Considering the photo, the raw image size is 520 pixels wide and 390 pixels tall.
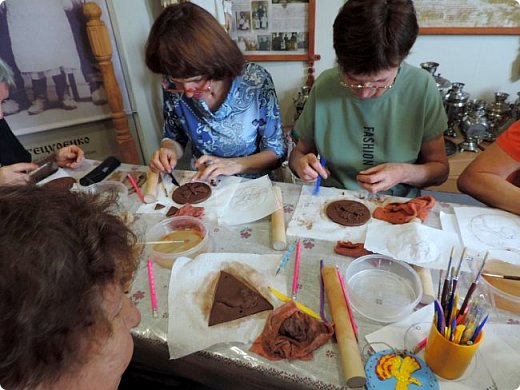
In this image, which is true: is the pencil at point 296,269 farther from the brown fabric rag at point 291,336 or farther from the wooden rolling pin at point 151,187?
the wooden rolling pin at point 151,187

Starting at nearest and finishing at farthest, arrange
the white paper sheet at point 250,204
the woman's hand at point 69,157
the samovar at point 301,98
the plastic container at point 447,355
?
the plastic container at point 447,355
the white paper sheet at point 250,204
the woman's hand at point 69,157
the samovar at point 301,98

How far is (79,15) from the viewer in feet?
8.27

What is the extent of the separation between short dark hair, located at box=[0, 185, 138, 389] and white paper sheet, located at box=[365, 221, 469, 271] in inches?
31.9

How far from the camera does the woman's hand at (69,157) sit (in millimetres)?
1730

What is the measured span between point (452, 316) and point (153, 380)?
956 mm

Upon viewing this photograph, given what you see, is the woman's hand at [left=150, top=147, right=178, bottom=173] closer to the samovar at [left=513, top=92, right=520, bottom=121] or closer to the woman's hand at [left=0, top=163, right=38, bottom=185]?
the woman's hand at [left=0, top=163, right=38, bottom=185]

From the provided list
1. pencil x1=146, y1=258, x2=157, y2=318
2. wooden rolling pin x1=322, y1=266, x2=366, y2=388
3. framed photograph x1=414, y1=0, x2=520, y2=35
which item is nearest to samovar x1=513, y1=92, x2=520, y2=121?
framed photograph x1=414, y1=0, x2=520, y2=35

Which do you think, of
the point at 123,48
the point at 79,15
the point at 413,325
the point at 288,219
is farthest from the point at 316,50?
the point at 413,325

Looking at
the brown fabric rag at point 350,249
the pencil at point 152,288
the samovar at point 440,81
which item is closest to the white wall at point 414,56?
the samovar at point 440,81

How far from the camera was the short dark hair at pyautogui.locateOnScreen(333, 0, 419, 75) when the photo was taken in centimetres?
119

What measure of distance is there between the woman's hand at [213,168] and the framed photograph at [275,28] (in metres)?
1.64

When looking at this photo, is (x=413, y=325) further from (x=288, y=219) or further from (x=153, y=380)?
(x=153, y=380)

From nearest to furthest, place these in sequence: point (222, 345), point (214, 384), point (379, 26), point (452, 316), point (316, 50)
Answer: point (452, 316) < point (222, 345) < point (214, 384) < point (379, 26) < point (316, 50)

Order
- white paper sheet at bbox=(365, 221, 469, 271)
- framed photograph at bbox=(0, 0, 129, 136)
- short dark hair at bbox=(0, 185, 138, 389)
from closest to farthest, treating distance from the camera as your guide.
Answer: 1. short dark hair at bbox=(0, 185, 138, 389)
2. white paper sheet at bbox=(365, 221, 469, 271)
3. framed photograph at bbox=(0, 0, 129, 136)
